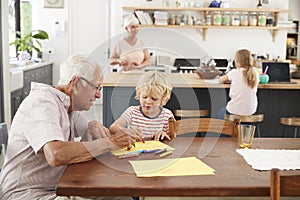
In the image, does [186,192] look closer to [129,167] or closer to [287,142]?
[129,167]

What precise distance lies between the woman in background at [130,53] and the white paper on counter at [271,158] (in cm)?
246

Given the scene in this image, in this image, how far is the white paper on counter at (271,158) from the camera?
177 centimetres

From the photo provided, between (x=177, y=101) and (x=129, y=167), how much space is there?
2.49 meters

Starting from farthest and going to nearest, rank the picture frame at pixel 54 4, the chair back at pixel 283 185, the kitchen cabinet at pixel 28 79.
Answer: the picture frame at pixel 54 4 < the kitchen cabinet at pixel 28 79 < the chair back at pixel 283 185

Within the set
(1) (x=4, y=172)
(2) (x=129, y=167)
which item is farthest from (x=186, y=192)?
(1) (x=4, y=172)

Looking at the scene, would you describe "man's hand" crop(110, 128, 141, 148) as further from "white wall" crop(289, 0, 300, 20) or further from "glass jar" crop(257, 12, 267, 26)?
"white wall" crop(289, 0, 300, 20)

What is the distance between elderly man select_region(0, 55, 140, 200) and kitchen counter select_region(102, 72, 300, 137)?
1769 mm

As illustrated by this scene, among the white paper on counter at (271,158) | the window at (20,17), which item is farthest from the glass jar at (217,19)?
the white paper on counter at (271,158)

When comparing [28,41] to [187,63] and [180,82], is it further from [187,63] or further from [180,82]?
[180,82]

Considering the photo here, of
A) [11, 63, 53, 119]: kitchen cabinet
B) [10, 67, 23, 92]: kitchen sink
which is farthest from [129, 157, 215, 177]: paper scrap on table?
[11, 63, 53, 119]: kitchen cabinet

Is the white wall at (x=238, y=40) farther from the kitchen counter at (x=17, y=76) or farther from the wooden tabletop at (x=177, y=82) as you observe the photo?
the wooden tabletop at (x=177, y=82)

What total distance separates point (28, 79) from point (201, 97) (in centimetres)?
282

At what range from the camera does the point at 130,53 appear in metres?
4.28

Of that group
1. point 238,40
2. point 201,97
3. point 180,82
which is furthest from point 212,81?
point 238,40
